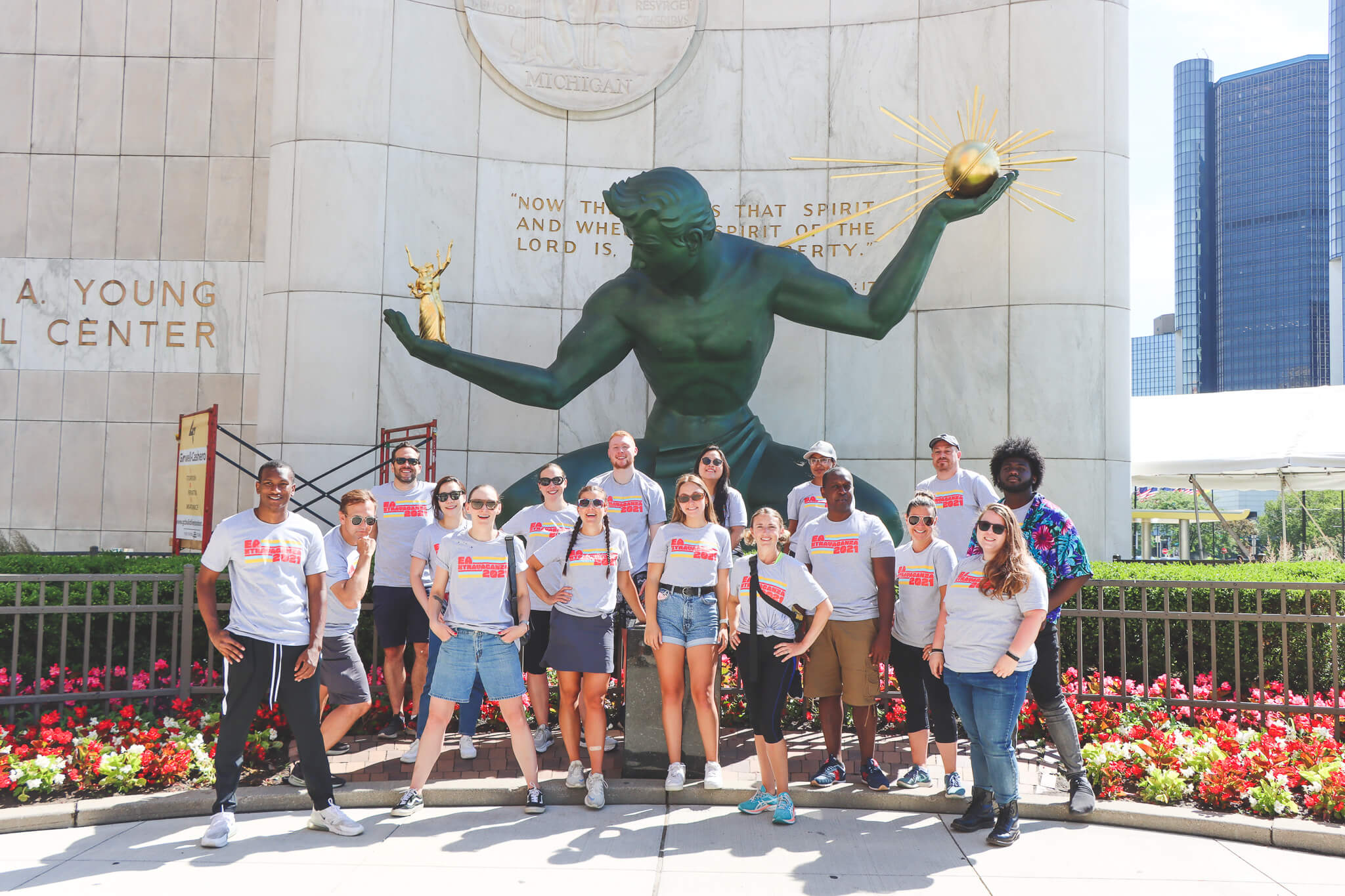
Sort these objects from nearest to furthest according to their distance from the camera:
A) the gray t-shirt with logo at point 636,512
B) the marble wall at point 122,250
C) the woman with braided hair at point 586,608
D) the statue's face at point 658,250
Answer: the woman with braided hair at point 586,608, the gray t-shirt with logo at point 636,512, the statue's face at point 658,250, the marble wall at point 122,250

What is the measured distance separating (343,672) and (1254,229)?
498 ft

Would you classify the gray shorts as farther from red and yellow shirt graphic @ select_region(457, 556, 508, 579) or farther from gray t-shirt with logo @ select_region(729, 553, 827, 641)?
gray t-shirt with logo @ select_region(729, 553, 827, 641)

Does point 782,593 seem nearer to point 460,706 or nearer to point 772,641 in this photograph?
point 772,641

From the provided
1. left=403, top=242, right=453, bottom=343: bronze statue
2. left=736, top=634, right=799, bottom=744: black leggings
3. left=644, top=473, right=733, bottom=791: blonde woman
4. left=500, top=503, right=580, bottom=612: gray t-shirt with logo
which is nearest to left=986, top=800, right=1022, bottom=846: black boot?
left=736, top=634, right=799, bottom=744: black leggings

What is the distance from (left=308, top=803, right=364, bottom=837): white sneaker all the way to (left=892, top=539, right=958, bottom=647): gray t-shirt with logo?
8.97 ft

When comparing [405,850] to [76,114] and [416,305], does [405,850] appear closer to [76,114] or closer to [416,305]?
[416,305]

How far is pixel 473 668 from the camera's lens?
505 cm

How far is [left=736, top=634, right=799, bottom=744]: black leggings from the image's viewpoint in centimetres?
493

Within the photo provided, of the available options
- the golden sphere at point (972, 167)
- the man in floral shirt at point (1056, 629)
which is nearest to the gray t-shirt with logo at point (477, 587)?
the man in floral shirt at point (1056, 629)

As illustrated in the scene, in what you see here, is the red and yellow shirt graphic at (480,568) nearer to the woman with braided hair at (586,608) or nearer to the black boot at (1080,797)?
the woman with braided hair at (586,608)

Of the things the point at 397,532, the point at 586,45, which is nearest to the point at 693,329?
the point at 397,532

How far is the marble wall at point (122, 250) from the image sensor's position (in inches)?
474

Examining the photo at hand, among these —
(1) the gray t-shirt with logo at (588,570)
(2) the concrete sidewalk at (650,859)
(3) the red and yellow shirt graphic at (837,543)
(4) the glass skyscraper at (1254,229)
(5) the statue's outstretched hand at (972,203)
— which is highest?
(4) the glass skyscraper at (1254,229)

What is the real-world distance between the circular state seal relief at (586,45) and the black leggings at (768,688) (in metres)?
7.82
